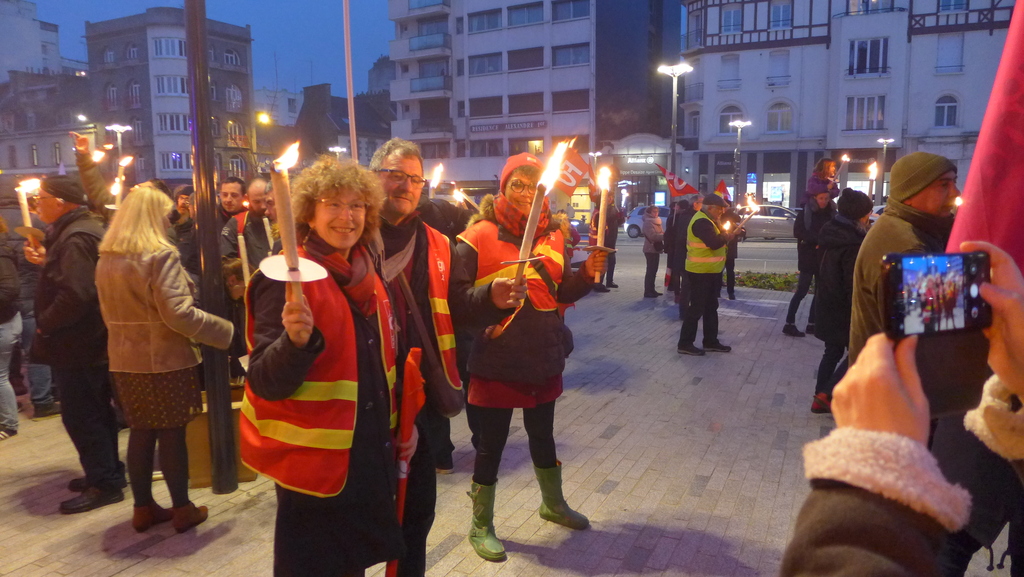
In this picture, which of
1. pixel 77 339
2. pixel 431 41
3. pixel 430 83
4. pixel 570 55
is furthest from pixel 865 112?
pixel 77 339

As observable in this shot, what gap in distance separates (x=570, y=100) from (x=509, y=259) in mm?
44800

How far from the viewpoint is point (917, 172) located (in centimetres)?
319

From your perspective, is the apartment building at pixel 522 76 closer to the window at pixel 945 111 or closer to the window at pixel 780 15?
the window at pixel 780 15

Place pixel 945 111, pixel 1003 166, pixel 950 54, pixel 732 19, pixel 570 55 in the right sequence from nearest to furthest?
pixel 1003 166
pixel 950 54
pixel 945 111
pixel 732 19
pixel 570 55

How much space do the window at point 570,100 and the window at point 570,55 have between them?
6.18 feet

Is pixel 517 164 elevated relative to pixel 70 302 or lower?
elevated

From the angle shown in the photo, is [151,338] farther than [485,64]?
No

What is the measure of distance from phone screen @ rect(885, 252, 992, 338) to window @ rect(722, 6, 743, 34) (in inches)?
1828

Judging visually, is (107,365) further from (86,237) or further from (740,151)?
(740,151)

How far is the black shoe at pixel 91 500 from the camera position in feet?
14.4

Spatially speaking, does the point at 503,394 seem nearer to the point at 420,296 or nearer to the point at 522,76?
the point at 420,296

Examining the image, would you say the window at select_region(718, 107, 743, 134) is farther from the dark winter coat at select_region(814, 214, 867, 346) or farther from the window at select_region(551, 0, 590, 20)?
the dark winter coat at select_region(814, 214, 867, 346)

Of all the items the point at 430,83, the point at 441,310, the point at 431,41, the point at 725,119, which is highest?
the point at 431,41

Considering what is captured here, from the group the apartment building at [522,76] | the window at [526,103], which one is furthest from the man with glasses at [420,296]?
the window at [526,103]
